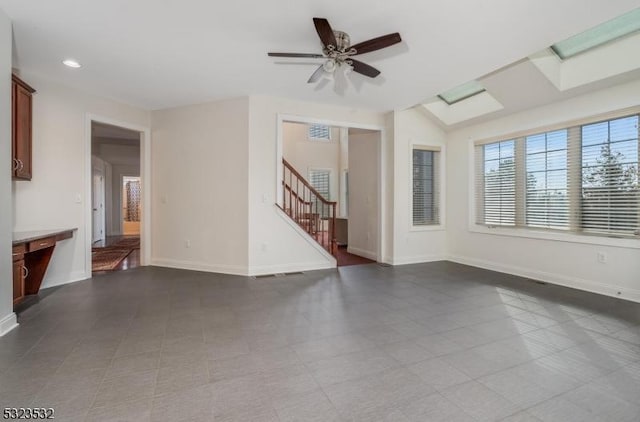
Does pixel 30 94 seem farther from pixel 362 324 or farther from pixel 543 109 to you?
pixel 543 109

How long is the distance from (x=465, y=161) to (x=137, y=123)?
5.85 metres

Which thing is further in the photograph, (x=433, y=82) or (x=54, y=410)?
(x=433, y=82)

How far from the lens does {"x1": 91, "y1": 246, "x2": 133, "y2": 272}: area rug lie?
201 inches

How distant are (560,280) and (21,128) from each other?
7.04 meters

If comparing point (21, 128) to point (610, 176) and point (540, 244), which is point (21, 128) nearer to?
point (540, 244)

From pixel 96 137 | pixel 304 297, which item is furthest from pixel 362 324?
pixel 96 137


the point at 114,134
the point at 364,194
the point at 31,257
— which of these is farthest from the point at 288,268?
the point at 114,134

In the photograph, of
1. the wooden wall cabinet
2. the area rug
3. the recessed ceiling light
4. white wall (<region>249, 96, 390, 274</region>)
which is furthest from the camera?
the area rug

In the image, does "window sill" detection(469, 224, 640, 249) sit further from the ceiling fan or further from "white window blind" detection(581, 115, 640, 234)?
the ceiling fan

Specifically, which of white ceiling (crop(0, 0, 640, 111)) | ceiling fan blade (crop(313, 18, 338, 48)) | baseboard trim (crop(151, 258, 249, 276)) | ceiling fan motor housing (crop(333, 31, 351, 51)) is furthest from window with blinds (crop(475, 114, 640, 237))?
baseboard trim (crop(151, 258, 249, 276))

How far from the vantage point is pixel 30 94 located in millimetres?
3562

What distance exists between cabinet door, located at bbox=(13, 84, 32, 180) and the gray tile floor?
1.53m

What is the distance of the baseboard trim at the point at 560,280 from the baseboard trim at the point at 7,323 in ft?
20.1

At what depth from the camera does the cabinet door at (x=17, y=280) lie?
2967 mm
